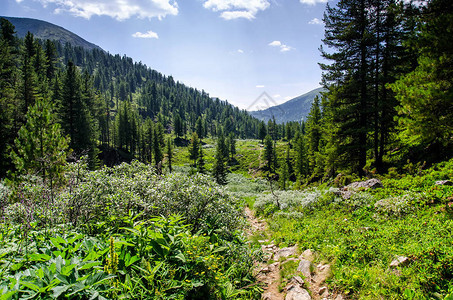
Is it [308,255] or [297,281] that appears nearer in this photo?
[297,281]

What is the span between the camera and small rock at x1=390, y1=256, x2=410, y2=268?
464cm

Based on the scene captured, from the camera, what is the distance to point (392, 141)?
16078 mm

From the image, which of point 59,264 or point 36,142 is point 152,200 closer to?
point 59,264

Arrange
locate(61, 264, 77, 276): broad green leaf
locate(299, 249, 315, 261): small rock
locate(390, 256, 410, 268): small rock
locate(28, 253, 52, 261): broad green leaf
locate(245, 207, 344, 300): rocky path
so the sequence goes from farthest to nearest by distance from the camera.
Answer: locate(299, 249, 315, 261): small rock, locate(245, 207, 344, 300): rocky path, locate(390, 256, 410, 268): small rock, locate(28, 253, 52, 261): broad green leaf, locate(61, 264, 77, 276): broad green leaf

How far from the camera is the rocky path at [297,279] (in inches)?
202

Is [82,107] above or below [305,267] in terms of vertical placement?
above

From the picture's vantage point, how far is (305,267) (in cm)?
615

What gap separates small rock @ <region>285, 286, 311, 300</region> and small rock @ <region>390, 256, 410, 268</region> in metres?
2.06

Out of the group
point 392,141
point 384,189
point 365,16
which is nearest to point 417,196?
point 384,189

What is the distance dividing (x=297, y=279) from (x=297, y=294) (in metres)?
0.56

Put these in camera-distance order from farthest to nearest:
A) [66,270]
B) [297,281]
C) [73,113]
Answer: [73,113] < [297,281] < [66,270]

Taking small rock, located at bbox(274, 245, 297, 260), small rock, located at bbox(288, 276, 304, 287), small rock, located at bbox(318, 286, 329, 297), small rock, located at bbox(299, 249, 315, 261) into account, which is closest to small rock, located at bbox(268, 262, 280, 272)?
small rock, located at bbox(274, 245, 297, 260)

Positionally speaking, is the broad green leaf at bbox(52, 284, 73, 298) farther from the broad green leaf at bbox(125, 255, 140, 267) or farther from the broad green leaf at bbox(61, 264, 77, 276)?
the broad green leaf at bbox(125, 255, 140, 267)

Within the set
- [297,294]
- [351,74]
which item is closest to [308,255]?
[297,294]
